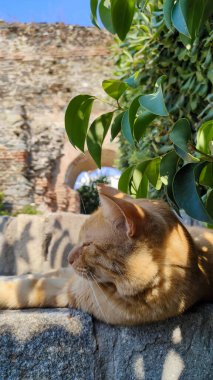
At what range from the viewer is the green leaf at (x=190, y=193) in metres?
1.05

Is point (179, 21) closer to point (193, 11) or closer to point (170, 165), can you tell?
point (193, 11)

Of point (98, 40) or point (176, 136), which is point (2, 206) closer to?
point (98, 40)

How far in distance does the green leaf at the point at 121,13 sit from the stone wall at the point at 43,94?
295 inches

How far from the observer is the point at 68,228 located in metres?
3.65

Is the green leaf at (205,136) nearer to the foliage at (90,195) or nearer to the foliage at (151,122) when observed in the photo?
the foliage at (151,122)

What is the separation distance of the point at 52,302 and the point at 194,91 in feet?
5.79

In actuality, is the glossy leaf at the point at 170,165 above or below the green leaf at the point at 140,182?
above

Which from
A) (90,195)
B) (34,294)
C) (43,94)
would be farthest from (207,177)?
(90,195)

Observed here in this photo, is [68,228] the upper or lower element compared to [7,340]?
lower

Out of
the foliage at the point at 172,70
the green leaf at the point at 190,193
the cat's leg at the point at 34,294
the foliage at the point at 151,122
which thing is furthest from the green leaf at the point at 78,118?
the foliage at the point at 172,70

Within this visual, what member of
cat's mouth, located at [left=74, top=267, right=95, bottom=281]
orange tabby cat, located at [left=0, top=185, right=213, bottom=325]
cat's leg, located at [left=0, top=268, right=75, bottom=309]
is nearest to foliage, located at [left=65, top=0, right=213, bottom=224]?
orange tabby cat, located at [left=0, top=185, right=213, bottom=325]

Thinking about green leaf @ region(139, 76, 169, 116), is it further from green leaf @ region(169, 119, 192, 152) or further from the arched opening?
the arched opening

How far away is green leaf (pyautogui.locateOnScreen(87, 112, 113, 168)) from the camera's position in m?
1.39

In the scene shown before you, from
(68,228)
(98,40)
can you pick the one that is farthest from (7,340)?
(98,40)
